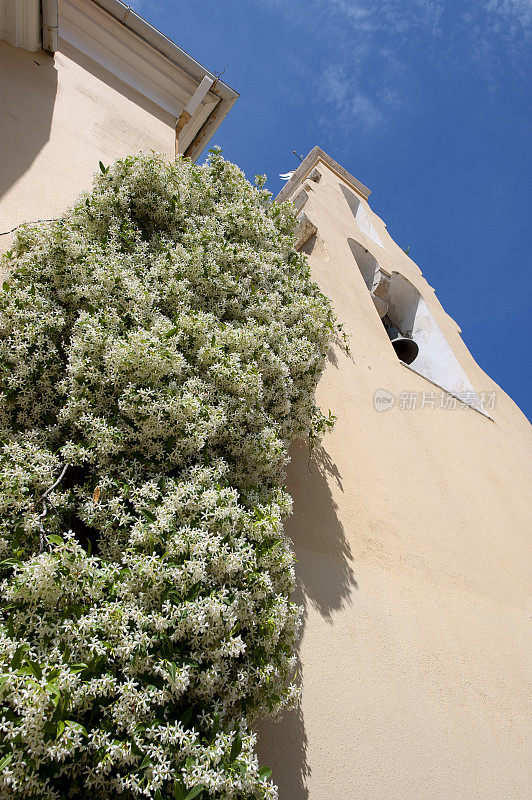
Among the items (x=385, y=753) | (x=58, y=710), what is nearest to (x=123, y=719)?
(x=58, y=710)

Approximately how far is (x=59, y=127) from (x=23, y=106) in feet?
1.00

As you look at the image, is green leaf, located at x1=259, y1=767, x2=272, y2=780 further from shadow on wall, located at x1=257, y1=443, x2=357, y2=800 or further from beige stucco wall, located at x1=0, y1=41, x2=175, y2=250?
beige stucco wall, located at x1=0, y1=41, x2=175, y2=250

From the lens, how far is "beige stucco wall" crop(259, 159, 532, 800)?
99.7 inches

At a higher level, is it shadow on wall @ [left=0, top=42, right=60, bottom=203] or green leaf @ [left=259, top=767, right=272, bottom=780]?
shadow on wall @ [left=0, top=42, right=60, bottom=203]

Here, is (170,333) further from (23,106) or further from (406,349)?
(406,349)

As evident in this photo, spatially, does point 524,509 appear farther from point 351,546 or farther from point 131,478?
point 131,478

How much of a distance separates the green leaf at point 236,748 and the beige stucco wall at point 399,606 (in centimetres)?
73

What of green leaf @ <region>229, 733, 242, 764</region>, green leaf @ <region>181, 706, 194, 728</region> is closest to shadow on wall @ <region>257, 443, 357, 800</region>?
green leaf @ <region>229, 733, 242, 764</region>

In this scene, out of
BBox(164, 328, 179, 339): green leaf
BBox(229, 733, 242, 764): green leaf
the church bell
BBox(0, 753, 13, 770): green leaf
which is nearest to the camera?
BBox(0, 753, 13, 770): green leaf

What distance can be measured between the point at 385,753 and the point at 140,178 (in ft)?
12.8

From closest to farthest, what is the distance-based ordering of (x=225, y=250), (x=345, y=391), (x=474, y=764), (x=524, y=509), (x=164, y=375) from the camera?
(x=164, y=375), (x=474, y=764), (x=225, y=250), (x=345, y=391), (x=524, y=509)

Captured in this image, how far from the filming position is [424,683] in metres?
3.06

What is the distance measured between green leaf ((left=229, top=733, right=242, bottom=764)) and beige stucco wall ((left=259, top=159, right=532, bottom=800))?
0.73m

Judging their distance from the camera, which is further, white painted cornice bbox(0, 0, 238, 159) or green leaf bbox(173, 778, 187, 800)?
white painted cornice bbox(0, 0, 238, 159)
